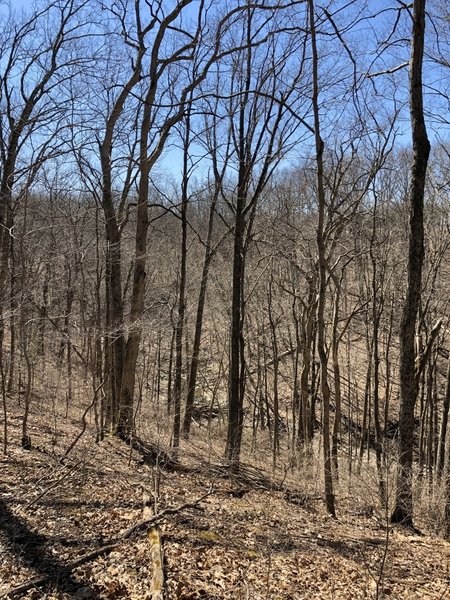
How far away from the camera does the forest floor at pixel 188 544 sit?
471 centimetres

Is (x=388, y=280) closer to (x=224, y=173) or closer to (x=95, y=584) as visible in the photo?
(x=224, y=173)

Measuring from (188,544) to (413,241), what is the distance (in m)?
5.26

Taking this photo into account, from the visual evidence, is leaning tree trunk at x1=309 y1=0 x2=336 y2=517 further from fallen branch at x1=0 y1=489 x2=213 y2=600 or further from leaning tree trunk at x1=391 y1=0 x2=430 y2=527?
fallen branch at x1=0 y1=489 x2=213 y2=600

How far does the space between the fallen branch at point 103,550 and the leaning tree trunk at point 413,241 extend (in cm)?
328

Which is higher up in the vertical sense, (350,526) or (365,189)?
(365,189)

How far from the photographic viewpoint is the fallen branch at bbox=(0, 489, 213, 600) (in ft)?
14.1

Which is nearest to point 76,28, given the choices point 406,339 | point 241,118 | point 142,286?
point 241,118

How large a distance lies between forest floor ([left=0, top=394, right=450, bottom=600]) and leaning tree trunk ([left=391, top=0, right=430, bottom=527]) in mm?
1421

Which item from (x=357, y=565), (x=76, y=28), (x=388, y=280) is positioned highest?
(x=76, y=28)

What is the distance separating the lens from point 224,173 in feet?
44.3

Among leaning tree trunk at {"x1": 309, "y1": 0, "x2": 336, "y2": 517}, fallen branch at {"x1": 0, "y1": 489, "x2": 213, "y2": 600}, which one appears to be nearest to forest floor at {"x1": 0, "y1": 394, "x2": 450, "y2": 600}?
fallen branch at {"x1": 0, "y1": 489, "x2": 213, "y2": 600}

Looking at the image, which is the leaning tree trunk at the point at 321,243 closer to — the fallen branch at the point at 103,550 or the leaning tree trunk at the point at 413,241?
the leaning tree trunk at the point at 413,241

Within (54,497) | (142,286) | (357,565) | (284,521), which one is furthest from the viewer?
(142,286)

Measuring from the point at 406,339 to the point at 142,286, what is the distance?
5719 mm
